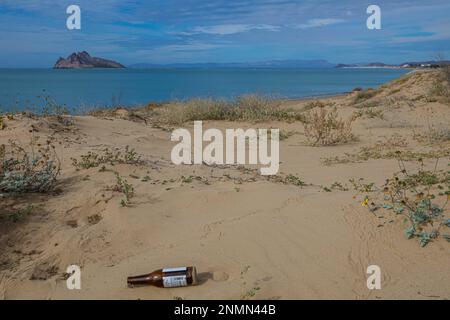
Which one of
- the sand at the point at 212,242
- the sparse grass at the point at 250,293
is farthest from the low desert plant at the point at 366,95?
the sparse grass at the point at 250,293

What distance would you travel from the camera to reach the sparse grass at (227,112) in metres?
11.1

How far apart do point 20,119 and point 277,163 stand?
14.1ft

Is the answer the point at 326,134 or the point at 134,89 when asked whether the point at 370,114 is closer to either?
the point at 326,134

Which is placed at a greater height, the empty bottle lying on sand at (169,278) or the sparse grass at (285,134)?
the sparse grass at (285,134)

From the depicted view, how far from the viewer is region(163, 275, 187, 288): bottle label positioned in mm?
3020

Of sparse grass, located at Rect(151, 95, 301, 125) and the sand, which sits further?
sparse grass, located at Rect(151, 95, 301, 125)

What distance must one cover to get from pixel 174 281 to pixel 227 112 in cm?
874

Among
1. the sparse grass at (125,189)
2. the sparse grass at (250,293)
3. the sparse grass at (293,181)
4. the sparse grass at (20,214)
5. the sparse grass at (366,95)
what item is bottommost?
the sparse grass at (250,293)

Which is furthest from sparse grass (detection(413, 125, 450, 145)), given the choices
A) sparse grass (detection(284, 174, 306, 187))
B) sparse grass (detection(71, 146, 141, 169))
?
sparse grass (detection(71, 146, 141, 169))

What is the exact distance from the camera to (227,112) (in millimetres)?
11531

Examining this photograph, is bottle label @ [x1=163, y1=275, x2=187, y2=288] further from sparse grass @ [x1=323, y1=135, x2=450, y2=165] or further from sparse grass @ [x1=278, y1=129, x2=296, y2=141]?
sparse grass @ [x1=278, y1=129, x2=296, y2=141]

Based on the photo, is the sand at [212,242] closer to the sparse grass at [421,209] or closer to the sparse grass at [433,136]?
the sparse grass at [421,209]

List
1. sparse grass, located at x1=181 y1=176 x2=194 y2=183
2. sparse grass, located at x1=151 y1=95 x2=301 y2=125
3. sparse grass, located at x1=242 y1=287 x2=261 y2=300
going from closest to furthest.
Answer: sparse grass, located at x1=242 y1=287 x2=261 y2=300, sparse grass, located at x1=181 y1=176 x2=194 y2=183, sparse grass, located at x1=151 y1=95 x2=301 y2=125
